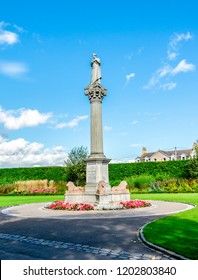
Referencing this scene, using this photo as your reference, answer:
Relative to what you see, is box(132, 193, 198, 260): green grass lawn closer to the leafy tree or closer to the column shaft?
the column shaft

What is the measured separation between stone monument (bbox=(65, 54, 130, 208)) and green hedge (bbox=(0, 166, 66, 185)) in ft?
81.1

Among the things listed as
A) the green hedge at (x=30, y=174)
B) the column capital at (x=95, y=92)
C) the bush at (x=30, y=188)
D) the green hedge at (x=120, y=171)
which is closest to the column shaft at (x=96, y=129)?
the column capital at (x=95, y=92)

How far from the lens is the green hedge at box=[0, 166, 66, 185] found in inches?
1743

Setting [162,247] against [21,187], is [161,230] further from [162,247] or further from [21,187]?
[21,187]

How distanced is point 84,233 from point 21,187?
2550 cm

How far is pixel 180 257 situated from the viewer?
6.59m

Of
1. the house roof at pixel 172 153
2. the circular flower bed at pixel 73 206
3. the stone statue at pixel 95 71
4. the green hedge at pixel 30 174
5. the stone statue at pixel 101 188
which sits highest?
the stone statue at pixel 95 71

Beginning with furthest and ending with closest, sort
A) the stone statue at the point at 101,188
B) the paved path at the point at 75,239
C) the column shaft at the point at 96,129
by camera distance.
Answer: the column shaft at the point at 96,129 < the stone statue at the point at 101,188 < the paved path at the point at 75,239

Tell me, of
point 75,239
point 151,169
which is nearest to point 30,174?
point 151,169

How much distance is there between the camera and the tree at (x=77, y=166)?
34844 mm

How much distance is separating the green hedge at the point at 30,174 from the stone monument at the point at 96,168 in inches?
973

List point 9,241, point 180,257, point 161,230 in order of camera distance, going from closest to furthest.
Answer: point 180,257
point 9,241
point 161,230

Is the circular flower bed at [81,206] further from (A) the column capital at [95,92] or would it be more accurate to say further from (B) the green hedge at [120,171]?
(B) the green hedge at [120,171]
